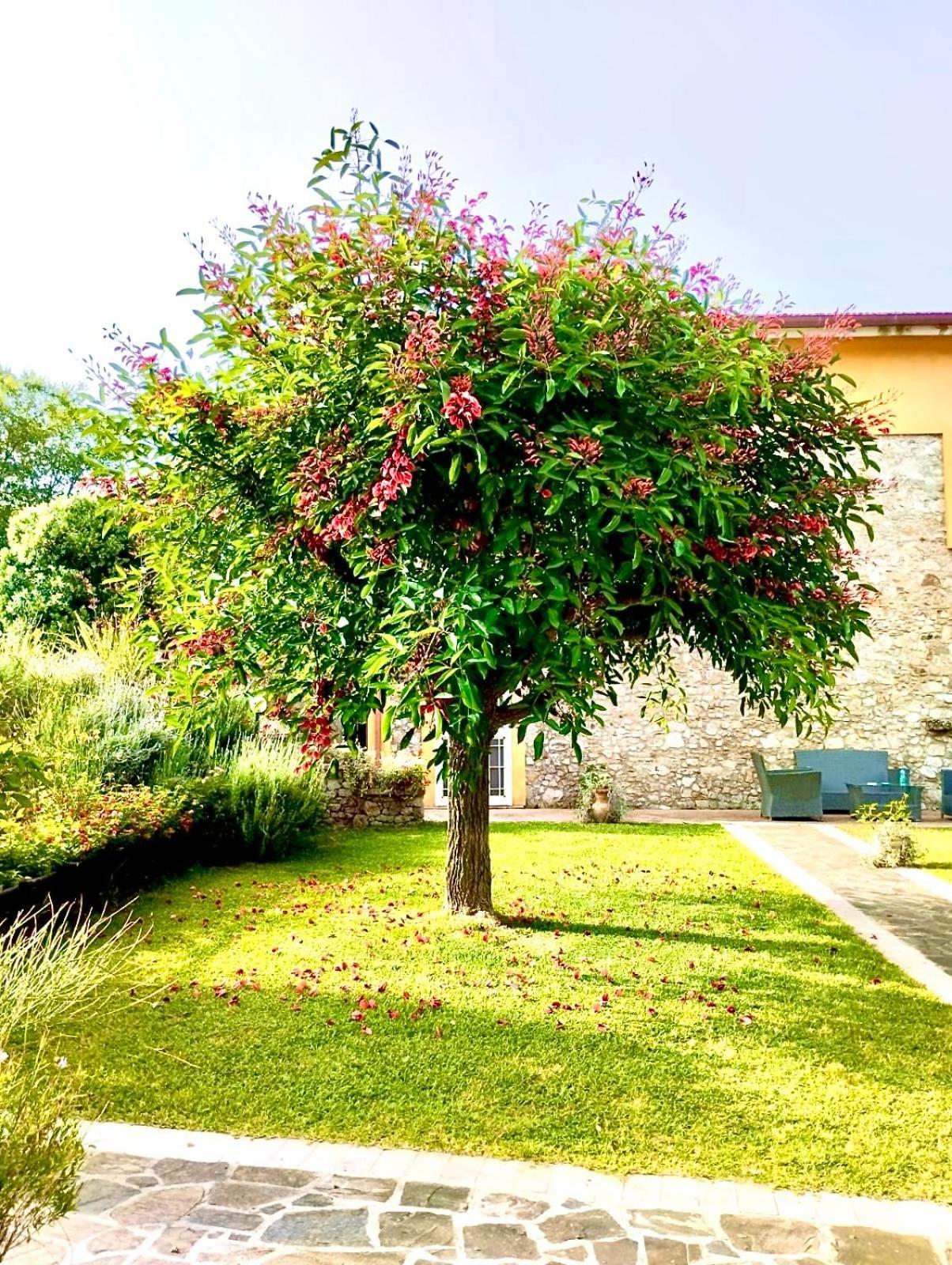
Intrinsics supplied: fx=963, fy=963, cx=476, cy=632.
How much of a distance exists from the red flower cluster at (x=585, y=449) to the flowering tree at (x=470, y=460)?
0.01m

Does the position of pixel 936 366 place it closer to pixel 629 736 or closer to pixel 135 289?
pixel 629 736

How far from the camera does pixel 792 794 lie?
45.7 feet

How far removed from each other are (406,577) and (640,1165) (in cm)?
273

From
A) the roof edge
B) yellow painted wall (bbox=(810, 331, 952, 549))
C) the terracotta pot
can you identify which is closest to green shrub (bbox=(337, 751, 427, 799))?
the terracotta pot

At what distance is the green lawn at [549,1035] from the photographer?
3666 mm

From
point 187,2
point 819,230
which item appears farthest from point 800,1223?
point 819,230

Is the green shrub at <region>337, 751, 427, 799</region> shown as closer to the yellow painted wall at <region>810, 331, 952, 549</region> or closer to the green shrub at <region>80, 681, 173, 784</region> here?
the green shrub at <region>80, 681, 173, 784</region>

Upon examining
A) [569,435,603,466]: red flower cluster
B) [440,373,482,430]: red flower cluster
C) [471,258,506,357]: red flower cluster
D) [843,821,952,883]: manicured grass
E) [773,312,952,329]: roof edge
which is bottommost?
[843,821,952,883]: manicured grass

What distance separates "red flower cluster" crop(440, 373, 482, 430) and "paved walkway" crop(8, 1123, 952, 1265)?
116 inches

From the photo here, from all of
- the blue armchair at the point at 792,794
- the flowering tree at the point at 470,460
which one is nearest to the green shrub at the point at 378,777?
the blue armchair at the point at 792,794

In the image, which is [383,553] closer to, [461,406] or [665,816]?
[461,406]

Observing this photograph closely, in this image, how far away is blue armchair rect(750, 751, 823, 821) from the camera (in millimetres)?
13805

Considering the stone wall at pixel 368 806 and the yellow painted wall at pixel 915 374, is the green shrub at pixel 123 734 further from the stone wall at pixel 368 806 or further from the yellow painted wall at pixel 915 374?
the yellow painted wall at pixel 915 374

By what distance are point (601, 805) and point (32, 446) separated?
21.2 m
